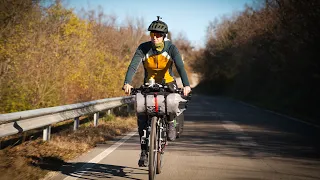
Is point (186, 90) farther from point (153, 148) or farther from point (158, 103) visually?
point (153, 148)

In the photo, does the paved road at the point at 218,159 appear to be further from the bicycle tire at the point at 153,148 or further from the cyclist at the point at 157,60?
the cyclist at the point at 157,60

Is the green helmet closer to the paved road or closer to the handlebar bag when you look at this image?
the handlebar bag

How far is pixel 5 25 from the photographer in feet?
46.4

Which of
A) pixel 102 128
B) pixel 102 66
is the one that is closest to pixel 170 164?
pixel 102 128

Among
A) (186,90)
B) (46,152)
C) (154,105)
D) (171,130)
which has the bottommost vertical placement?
(46,152)

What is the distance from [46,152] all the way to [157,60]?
294cm

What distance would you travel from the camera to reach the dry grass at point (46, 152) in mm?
5909

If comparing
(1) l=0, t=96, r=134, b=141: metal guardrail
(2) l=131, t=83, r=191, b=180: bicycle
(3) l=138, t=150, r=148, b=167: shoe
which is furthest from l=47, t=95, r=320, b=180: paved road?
(1) l=0, t=96, r=134, b=141: metal guardrail

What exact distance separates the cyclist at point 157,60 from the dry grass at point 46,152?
1.63m

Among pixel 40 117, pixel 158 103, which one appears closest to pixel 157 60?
pixel 158 103

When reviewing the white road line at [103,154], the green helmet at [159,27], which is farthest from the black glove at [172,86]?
the white road line at [103,154]

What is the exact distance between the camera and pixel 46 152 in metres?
7.67

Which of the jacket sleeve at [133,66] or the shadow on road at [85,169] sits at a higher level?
the jacket sleeve at [133,66]

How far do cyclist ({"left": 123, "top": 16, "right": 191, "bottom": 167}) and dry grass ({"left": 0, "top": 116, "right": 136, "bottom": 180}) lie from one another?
1.63 meters
